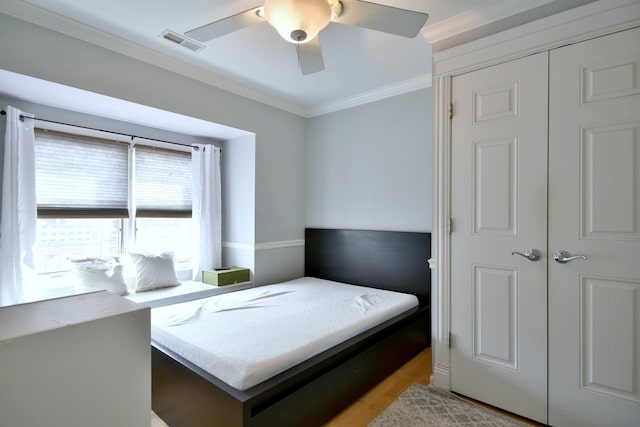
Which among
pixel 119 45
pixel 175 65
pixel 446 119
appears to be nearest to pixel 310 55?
pixel 446 119

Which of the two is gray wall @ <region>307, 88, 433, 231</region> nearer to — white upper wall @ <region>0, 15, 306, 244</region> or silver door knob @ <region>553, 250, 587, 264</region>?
white upper wall @ <region>0, 15, 306, 244</region>

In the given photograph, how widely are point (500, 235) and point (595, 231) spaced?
1.45 ft

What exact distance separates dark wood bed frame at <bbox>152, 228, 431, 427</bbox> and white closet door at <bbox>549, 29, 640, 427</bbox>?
1.01m

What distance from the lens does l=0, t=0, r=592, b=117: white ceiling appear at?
1.95 metres

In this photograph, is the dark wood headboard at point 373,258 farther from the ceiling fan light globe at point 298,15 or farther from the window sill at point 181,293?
the ceiling fan light globe at point 298,15

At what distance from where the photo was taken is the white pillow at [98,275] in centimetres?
263

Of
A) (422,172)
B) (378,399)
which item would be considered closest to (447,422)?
(378,399)

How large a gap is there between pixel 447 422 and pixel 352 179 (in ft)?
7.80

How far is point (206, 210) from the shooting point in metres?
3.56

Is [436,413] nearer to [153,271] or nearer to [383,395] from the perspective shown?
[383,395]

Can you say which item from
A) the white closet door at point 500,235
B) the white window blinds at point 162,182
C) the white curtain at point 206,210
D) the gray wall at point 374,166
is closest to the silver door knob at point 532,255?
the white closet door at point 500,235

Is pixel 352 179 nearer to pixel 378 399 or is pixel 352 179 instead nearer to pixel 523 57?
pixel 523 57

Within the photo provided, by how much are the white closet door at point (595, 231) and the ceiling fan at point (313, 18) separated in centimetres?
92

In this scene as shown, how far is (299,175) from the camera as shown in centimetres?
395
